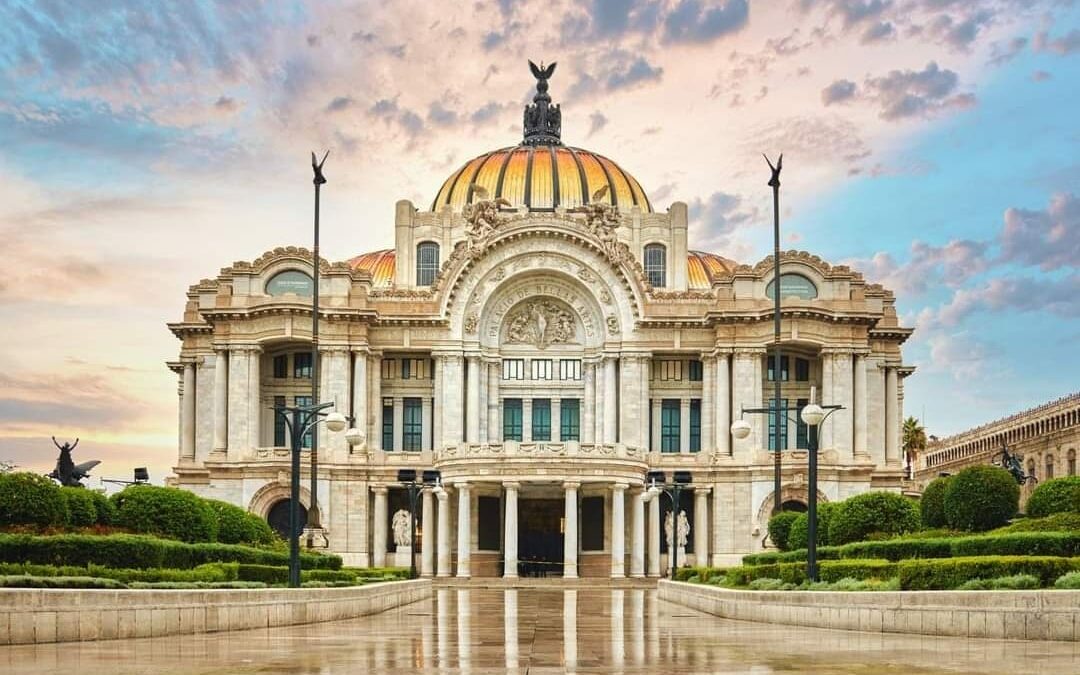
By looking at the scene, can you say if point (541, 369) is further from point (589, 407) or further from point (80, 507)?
point (80, 507)

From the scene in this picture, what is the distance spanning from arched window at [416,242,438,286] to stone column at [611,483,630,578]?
908 inches

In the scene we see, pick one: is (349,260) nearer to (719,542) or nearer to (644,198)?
(644,198)

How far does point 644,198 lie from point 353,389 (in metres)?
28.5

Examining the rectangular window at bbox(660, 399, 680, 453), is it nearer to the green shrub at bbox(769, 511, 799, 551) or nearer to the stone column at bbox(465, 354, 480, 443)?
the stone column at bbox(465, 354, 480, 443)

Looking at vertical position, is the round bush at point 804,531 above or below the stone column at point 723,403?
below

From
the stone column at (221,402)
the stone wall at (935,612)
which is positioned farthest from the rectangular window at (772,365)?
the stone wall at (935,612)

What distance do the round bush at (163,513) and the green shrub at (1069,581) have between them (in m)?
29.0

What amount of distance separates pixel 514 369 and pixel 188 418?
21051 millimetres

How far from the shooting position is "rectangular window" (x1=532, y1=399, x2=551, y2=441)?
96188 millimetres

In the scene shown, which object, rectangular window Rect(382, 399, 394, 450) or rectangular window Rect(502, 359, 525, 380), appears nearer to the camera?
rectangular window Rect(382, 399, 394, 450)

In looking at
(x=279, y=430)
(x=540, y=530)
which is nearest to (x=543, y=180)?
(x=279, y=430)

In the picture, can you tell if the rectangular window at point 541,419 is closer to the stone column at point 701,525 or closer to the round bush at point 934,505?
the stone column at point 701,525

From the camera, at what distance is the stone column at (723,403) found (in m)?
91.0

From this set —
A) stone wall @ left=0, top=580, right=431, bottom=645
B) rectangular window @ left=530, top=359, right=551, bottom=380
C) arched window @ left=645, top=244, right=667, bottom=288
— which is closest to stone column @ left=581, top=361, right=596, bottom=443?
rectangular window @ left=530, top=359, right=551, bottom=380
